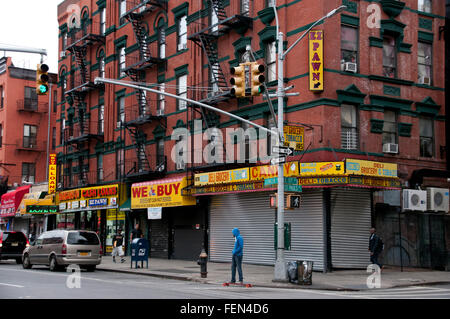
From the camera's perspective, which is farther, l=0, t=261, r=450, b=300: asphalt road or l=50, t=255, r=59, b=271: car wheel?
l=50, t=255, r=59, b=271: car wheel

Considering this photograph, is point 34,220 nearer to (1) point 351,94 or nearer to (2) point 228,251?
(2) point 228,251

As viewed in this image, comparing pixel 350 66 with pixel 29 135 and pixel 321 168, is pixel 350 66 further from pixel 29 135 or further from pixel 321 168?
Result: pixel 29 135

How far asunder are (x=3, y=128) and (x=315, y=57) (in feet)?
126

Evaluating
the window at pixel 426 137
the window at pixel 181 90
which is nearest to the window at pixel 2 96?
the window at pixel 181 90

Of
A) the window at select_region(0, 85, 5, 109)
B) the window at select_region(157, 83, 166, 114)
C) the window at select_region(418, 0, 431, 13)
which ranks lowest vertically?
the window at select_region(157, 83, 166, 114)

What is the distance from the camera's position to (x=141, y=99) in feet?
118

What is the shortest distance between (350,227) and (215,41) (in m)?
12.2

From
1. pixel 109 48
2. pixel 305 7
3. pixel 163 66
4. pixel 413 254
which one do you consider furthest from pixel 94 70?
pixel 413 254

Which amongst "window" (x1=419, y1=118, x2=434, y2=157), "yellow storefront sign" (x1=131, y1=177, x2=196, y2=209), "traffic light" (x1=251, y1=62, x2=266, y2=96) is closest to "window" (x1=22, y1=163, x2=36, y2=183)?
"yellow storefront sign" (x1=131, y1=177, x2=196, y2=209)

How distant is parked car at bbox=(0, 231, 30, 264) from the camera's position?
29.3m

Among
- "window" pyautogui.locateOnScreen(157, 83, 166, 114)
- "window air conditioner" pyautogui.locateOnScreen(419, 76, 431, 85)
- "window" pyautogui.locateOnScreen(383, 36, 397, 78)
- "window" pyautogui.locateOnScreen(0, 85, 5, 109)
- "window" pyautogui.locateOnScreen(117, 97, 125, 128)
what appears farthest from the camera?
"window" pyautogui.locateOnScreen(0, 85, 5, 109)

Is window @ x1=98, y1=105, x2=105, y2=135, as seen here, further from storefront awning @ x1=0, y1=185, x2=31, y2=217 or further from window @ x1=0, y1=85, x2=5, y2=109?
window @ x1=0, y1=85, x2=5, y2=109

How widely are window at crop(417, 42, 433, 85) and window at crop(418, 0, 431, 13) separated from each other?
1672 mm

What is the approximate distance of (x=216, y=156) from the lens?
1170 inches
